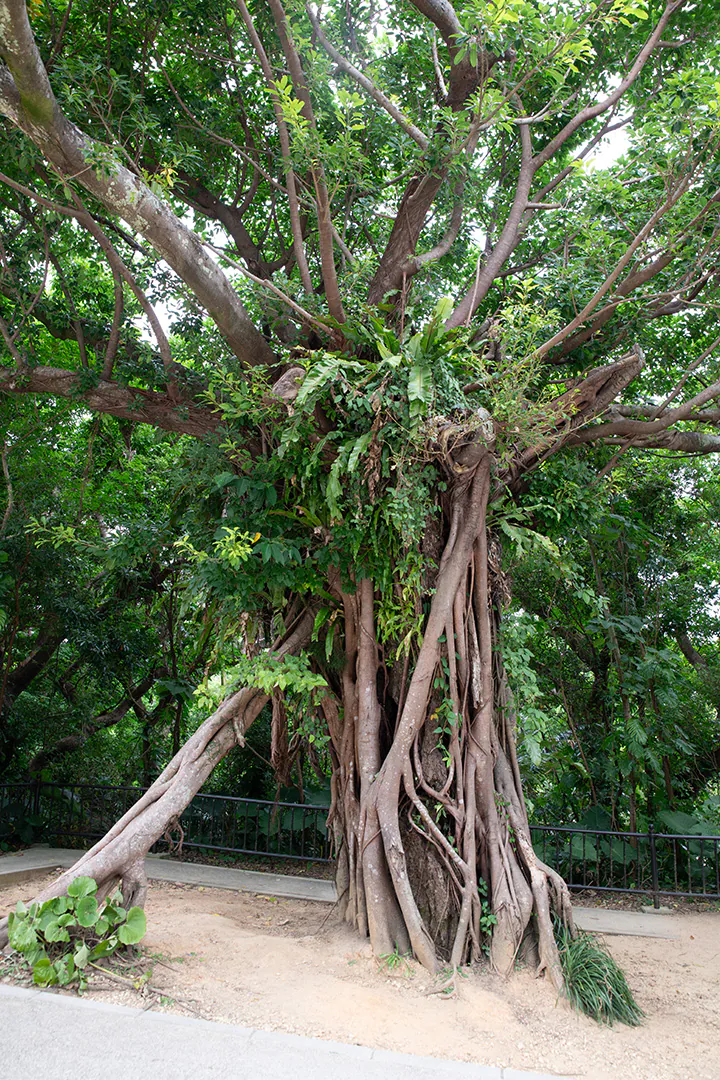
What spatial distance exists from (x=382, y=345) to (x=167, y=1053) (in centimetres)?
438

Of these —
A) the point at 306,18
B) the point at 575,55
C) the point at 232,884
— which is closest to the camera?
the point at 575,55

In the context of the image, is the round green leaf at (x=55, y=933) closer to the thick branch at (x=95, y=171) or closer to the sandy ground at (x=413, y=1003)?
the sandy ground at (x=413, y=1003)

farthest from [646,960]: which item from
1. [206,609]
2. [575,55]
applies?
[575,55]

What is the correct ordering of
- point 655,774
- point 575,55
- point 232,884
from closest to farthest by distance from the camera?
1. point 575,55
2. point 232,884
3. point 655,774

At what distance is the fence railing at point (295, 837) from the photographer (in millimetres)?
8562

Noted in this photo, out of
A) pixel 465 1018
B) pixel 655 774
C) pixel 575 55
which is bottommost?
pixel 465 1018

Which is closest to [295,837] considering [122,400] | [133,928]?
[133,928]

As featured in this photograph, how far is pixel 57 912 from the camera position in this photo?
15.5ft

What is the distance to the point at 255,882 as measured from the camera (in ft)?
27.4

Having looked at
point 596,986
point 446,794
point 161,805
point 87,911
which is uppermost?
point 446,794

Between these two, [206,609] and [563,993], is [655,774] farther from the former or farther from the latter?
[206,609]

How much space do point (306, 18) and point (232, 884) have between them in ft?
27.0

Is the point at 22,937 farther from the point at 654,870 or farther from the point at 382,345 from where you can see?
the point at 654,870

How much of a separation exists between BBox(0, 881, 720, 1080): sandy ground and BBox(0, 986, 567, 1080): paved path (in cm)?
36
